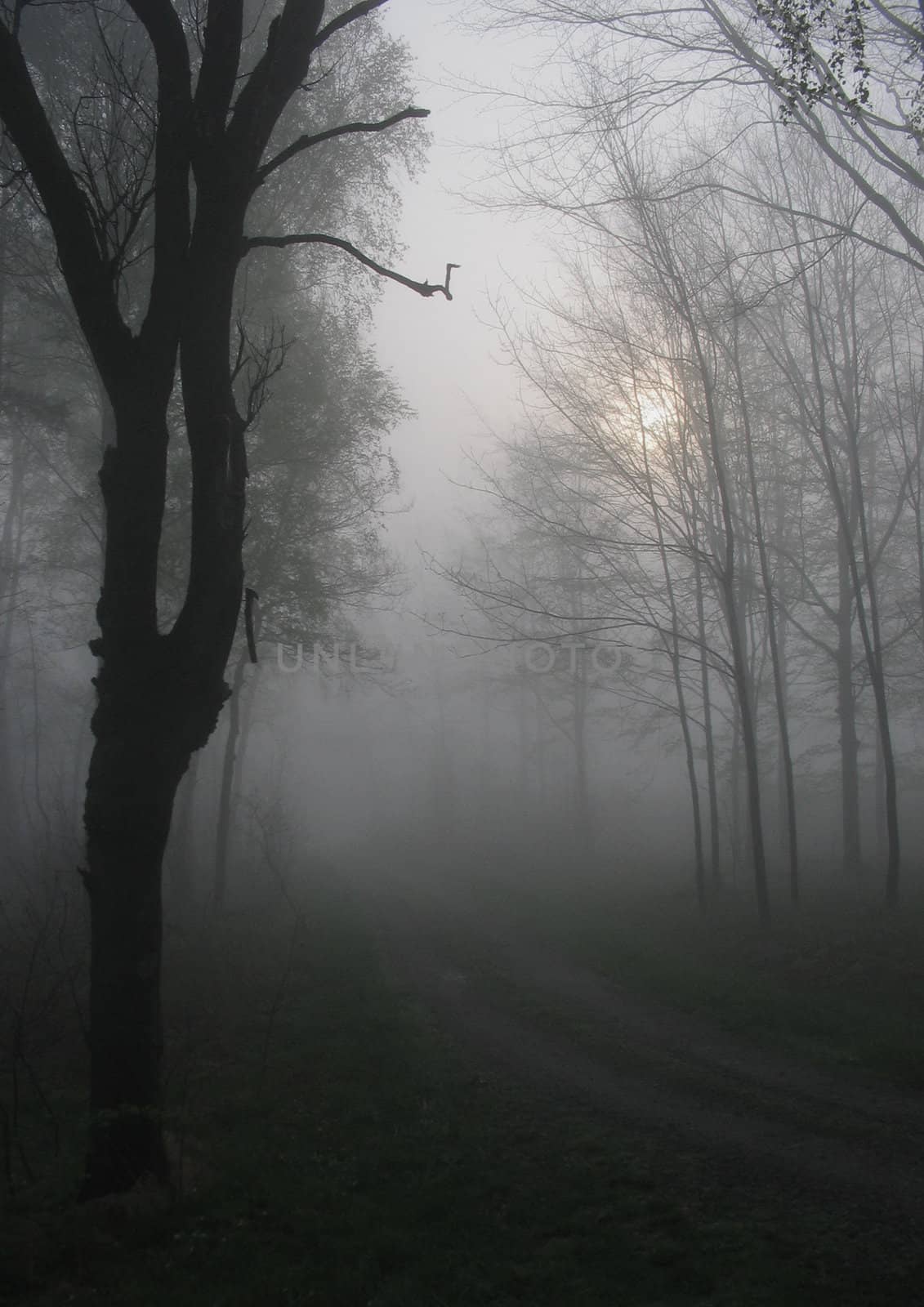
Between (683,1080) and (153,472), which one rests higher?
(153,472)

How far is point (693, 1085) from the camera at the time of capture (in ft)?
24.6

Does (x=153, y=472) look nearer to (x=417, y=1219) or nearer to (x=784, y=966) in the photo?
(x=417, y=1219)

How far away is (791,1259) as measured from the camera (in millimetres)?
4602

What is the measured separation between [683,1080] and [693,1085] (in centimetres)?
14

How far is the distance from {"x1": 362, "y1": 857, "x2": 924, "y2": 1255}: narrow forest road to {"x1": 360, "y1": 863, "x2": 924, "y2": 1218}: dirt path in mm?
14

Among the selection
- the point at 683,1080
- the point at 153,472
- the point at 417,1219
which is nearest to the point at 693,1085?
the point at 683,1080

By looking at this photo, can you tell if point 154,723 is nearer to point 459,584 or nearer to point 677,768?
point 459,584

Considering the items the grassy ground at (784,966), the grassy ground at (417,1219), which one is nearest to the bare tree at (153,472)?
the grassy ground at (417,1219)

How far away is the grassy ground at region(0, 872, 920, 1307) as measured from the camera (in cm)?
454

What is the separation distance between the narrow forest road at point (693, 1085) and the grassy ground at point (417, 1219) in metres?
0.26

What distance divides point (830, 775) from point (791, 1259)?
2428cm

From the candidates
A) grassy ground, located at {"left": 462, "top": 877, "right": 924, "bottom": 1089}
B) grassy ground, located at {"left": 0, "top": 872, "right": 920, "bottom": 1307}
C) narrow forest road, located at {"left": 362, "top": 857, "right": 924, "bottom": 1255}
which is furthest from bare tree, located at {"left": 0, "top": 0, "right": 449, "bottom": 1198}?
grassy ground, located at {"left": 462, "top": 877, "right": 924, "bottom": 1089}

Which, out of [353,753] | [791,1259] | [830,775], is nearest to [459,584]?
[791,1259]

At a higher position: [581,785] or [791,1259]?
[581,785]
